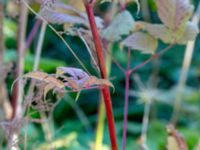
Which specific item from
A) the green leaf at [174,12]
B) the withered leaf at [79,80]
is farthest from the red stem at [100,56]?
the green leaf at [174,12]

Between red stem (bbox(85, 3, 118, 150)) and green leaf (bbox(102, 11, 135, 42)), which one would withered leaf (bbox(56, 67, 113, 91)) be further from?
green leaf (bbox(102, 11, 135, 42))

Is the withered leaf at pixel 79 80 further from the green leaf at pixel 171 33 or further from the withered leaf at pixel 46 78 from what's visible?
the green leaf at pixel 171 33

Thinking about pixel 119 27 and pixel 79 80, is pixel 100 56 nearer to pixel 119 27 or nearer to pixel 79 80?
pixel 79 80

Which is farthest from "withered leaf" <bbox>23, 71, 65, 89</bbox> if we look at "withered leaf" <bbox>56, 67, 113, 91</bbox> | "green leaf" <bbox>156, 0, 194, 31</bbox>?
"green leaf" <bbox>156, 0, 194, 31</bbox>

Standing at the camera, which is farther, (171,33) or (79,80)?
(171,33)

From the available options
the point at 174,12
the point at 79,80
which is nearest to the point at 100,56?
the point at 79,80

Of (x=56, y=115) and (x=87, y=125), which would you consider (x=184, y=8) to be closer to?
(x=87, y=125)

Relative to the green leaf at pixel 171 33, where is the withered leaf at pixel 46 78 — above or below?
above
